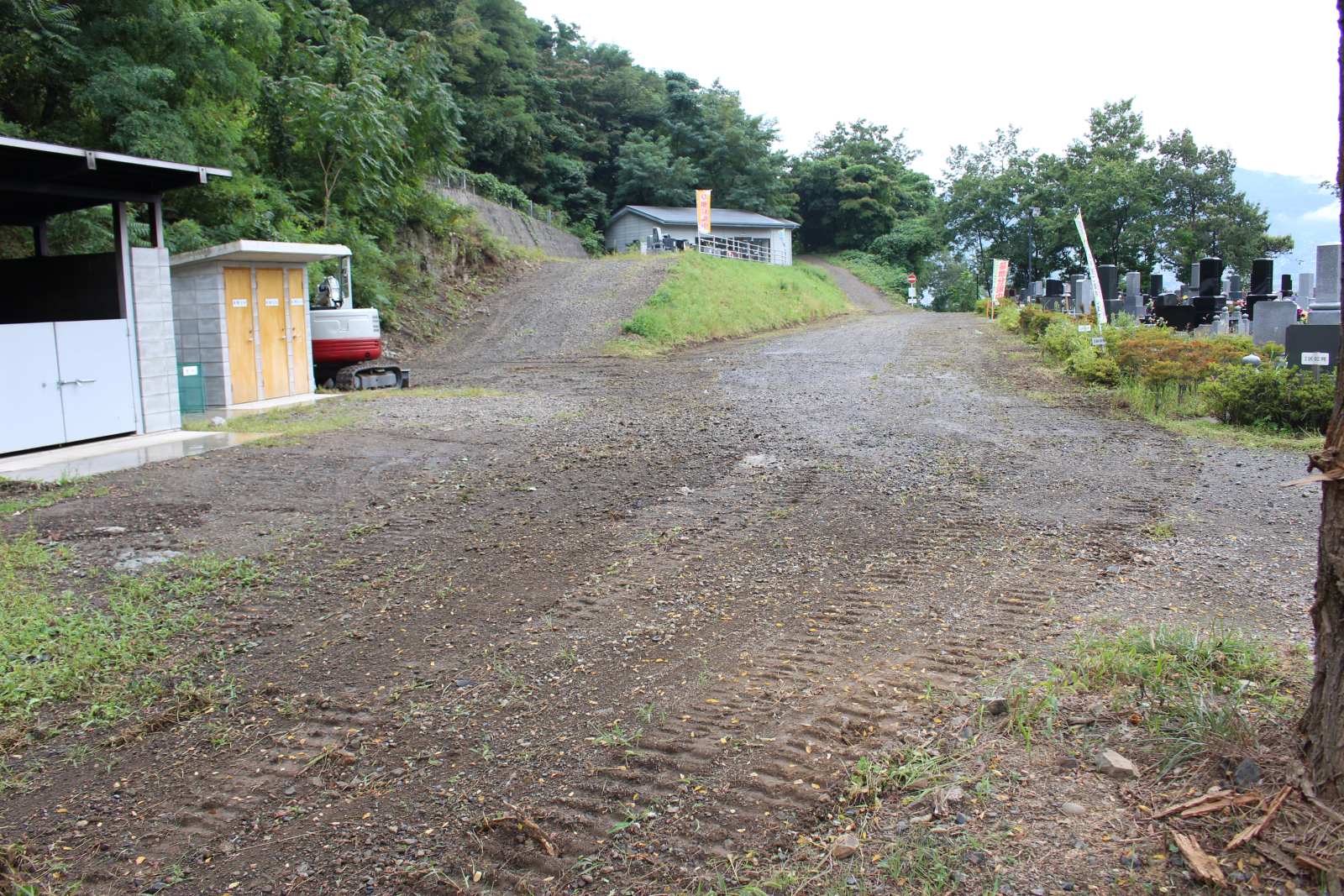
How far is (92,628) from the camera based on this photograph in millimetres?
5016

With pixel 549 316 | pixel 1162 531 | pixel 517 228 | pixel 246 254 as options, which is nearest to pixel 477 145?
pixel 517 228

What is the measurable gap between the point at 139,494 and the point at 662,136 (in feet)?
164

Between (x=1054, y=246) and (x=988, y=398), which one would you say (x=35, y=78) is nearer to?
(x=988, y=398)

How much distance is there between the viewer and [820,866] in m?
2.91

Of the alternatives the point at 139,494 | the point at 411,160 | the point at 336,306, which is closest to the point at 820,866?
the point at 139,494

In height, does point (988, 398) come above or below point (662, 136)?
below

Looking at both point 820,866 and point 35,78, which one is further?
point 35,78

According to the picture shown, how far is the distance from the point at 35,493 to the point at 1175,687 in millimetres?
8182

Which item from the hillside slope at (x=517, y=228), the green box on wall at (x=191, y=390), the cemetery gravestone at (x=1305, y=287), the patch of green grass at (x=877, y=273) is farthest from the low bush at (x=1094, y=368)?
the patch of green grass at (x=877, y=273)

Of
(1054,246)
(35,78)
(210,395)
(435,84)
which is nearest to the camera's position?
(210,395)

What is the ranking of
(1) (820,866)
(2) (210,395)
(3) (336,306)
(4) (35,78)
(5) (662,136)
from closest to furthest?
1. (1) (820,866)
2. (2) (210,395)
3. (4) (35,78)
4. (3) (336,306)
5. (5) (662,136)

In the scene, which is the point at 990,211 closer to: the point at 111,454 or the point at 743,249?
the point at 743,249

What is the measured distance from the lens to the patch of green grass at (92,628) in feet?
14.2

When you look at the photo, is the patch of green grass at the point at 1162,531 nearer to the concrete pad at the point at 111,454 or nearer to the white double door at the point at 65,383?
the concrete pad at the point at 111,454
